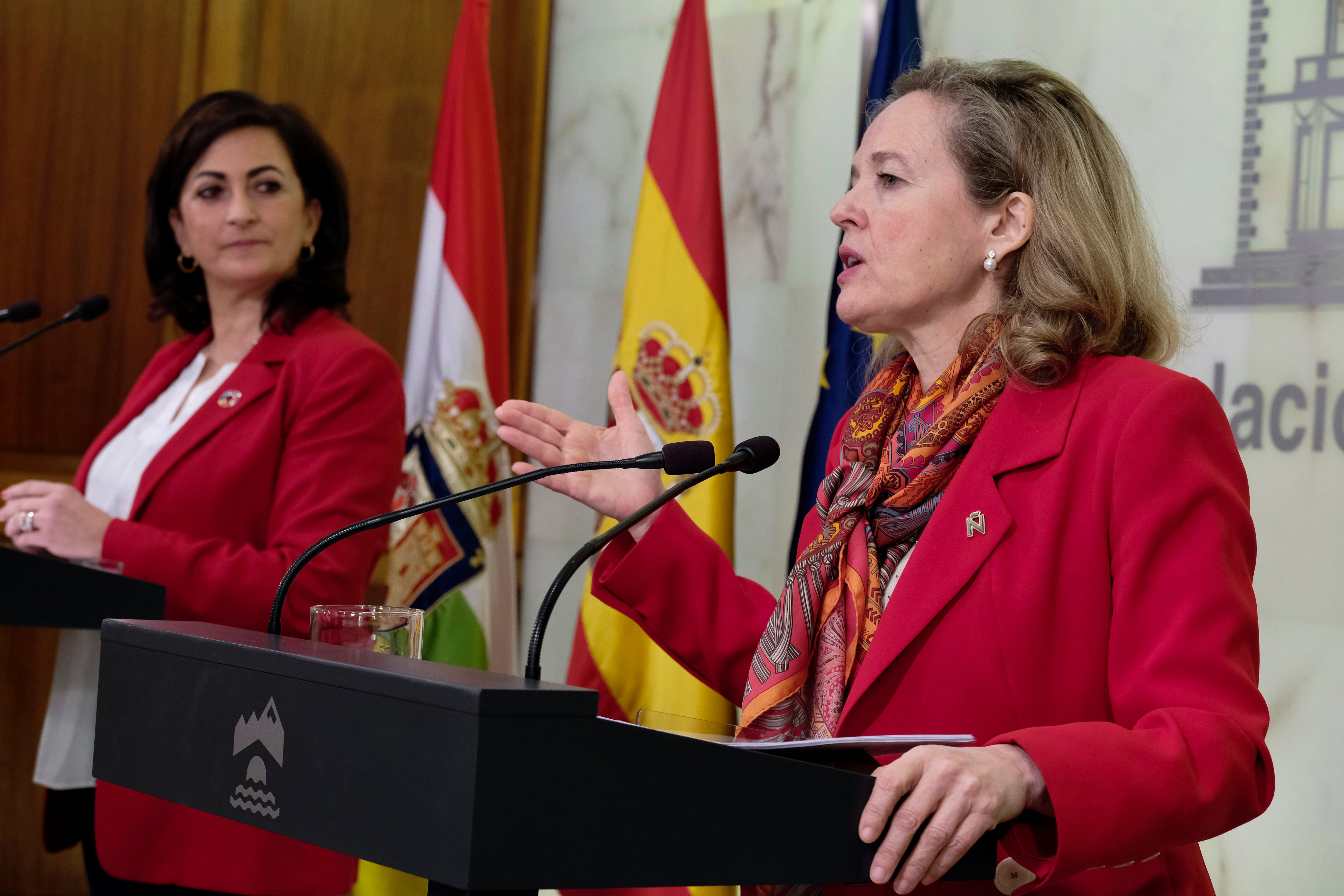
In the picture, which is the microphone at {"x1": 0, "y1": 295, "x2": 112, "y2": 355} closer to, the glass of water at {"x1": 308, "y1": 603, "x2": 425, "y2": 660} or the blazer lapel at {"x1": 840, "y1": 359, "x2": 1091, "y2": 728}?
the glass of water at {"x1": 308, "y1": 603, "x2": 425, "y2": 660}

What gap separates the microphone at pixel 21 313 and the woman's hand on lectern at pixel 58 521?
366 millimetres

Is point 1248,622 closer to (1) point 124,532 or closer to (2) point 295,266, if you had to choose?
(1) point 124,532

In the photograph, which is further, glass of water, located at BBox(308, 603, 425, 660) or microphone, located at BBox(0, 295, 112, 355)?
microphone, located at BBox(0, 295, 112, 355)

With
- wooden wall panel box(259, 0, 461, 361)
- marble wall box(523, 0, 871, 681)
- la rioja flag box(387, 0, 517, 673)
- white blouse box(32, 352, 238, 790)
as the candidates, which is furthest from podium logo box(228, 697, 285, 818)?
wooden wall panel box(259, 0, 461, 361)

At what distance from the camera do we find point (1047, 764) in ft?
3.52

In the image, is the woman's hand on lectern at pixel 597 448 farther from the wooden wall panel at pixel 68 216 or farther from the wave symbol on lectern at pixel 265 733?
the wooden wall panel at pixel 68 216

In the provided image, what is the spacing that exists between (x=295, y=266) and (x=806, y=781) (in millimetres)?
2101

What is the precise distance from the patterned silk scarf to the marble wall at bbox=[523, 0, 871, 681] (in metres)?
2.07

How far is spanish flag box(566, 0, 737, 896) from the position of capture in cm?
332

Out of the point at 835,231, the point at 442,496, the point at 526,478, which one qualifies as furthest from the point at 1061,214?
the point at 442,496

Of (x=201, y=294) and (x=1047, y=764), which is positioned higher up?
(x=201, y=294)

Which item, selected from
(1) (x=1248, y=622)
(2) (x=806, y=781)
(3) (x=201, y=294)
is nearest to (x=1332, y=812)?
(1) (x=1248, y=622)

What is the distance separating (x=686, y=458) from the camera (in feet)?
4.37

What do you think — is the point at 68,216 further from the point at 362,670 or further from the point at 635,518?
the point at 362,670
